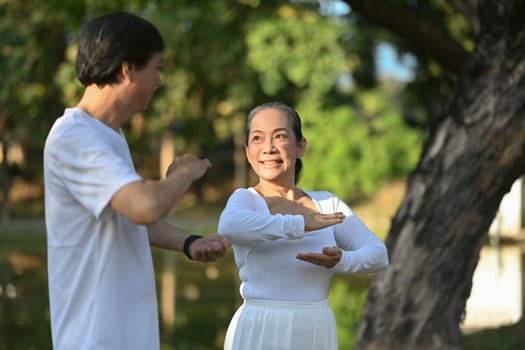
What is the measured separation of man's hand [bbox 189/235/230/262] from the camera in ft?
11.6

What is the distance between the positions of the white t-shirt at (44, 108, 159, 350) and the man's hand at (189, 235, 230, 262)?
0.21 m

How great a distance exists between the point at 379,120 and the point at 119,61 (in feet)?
109

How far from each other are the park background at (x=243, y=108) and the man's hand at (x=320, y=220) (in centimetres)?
465

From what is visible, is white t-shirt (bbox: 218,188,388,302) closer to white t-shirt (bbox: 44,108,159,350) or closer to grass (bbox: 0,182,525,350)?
white t-shirt (bbox: 44,108,159,350)

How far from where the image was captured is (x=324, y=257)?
3883 millimetres

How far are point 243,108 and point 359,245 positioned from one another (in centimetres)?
3251

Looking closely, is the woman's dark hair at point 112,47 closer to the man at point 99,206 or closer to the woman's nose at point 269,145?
the man at point 99,206

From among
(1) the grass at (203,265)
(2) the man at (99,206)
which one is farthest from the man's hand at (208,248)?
(1) the grass at (203,265)

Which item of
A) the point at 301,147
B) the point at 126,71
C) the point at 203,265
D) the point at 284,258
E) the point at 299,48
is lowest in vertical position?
the point at 203,265

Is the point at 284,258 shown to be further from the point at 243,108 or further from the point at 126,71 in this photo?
the point at 243,108

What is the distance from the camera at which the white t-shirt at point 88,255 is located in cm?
331

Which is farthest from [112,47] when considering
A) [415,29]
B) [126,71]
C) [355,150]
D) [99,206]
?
[355,150]

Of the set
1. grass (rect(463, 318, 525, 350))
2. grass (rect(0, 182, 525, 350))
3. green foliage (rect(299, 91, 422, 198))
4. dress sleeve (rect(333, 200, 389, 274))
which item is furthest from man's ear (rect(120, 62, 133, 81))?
green foliage (rect(299, 91, 422, 198))

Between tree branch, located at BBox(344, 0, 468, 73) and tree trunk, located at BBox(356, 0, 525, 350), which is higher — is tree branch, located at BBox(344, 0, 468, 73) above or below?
above
